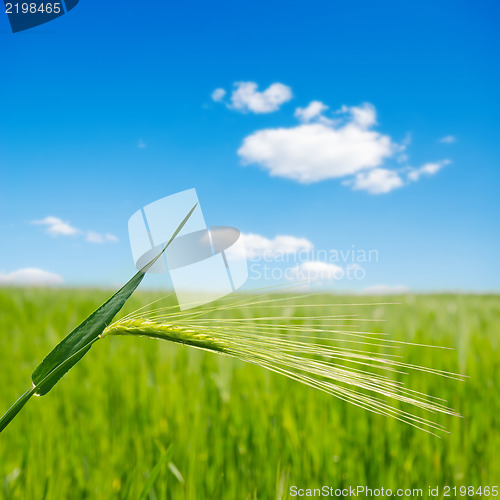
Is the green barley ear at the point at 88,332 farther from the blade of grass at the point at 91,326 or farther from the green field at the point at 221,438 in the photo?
the green field at the point at 221,438

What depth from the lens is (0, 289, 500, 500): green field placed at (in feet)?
3.95

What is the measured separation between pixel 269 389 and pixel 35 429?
2.55 ft

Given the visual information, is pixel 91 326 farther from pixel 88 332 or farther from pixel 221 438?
pixel 221 438

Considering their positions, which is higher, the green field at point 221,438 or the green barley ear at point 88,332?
the green barley ear at point 88,332

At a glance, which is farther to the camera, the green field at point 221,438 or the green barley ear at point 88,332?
the green field at point 221,438

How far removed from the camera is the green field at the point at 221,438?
3.95 feet

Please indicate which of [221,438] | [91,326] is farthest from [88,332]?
[221,438]

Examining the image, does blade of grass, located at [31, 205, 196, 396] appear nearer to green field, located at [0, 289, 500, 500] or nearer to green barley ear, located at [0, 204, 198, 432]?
green barley ear, located at [0, 204, 198, 432]

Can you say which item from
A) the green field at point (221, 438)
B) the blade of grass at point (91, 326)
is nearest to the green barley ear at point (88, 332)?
the blade of grass at point (91, 326)

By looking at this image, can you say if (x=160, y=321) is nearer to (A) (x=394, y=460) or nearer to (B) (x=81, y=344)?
(B) (x=81, y=344)

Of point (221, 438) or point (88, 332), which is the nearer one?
point (88, 332)

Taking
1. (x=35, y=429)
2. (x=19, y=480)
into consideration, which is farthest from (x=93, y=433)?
(x=19, y=480)

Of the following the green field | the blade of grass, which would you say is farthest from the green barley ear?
the green field

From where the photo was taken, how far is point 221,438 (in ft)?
4.51
